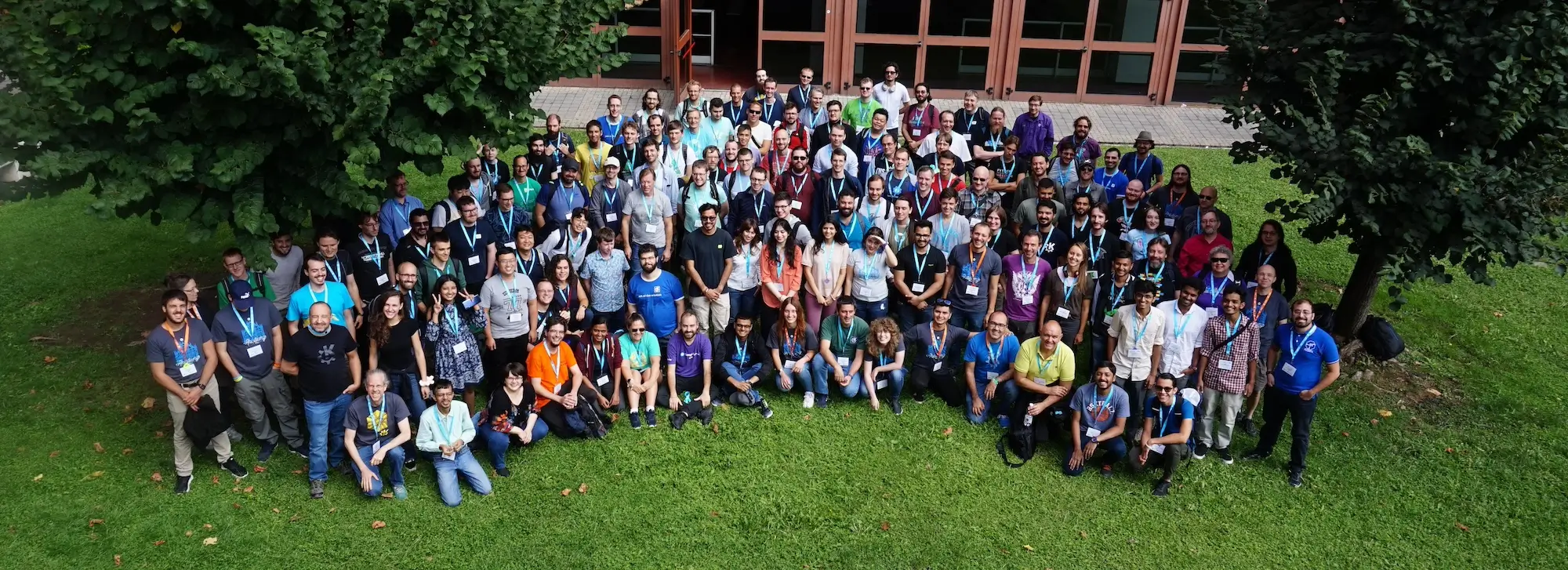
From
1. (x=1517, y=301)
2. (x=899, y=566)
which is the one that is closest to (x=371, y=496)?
(x=899, y=566)

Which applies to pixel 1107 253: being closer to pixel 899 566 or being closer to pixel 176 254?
pixel 899 566

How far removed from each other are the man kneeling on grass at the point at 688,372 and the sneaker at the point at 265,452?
3.28m

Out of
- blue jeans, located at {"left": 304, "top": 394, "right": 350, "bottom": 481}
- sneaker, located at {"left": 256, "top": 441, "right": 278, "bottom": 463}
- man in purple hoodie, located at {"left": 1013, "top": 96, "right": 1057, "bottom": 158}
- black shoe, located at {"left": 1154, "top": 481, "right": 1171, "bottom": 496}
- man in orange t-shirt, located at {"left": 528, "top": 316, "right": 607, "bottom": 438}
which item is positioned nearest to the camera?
blue jeans, located at {"left": 304, "top": 394, "right": 350, "bottom": 481}

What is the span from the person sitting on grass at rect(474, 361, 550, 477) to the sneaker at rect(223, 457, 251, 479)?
1838mm

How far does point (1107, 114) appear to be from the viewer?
59.3 feet

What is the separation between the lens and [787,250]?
31.6 feet

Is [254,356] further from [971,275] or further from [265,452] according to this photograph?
[971,275]

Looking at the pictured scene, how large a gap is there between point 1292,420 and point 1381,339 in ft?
7.44

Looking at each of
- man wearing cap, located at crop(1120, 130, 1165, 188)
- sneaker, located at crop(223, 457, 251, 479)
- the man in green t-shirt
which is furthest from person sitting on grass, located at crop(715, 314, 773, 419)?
man wearing cap, located at crop(1120, 130, 1165, 188)

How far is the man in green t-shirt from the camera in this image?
31.1 feet

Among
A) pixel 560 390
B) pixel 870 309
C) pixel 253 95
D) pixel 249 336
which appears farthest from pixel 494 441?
pixel 870 309

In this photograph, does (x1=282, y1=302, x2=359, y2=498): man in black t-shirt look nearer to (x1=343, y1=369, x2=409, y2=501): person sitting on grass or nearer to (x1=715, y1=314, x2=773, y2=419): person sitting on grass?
(x1=343, y1=369, x2=409, y2=501): person sitting on grass

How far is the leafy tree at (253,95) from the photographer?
6.80 meters

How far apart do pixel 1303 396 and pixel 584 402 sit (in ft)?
19.9
